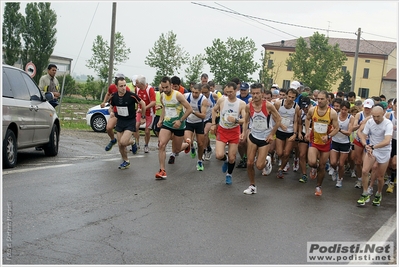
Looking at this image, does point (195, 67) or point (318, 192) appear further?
point (195, 67)

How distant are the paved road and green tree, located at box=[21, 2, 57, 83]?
166 ft

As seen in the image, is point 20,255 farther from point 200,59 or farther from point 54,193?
point 200,59

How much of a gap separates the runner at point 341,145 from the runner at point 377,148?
2.00 meters

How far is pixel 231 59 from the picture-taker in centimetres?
7819

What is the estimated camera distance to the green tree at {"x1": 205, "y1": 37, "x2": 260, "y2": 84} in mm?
77250

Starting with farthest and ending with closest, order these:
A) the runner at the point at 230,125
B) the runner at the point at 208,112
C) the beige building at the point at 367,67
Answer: the beige building at the point at 367,67, the runner at the point at 208,112, the runner at the point at 230,125

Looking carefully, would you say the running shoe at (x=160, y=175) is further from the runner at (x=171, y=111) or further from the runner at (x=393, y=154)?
the runner at (x=393, y=154)

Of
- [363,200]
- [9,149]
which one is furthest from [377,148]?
[9,149]

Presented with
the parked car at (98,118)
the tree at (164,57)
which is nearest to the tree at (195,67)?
the tree at (164,57)

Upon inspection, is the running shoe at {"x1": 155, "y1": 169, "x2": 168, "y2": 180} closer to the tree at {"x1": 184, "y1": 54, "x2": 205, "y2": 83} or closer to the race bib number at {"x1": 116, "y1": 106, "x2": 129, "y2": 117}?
the race bib number at {"x1": 116, "y1": 106, "x2": 129, "y2": 117}

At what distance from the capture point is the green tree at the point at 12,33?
61.4 m

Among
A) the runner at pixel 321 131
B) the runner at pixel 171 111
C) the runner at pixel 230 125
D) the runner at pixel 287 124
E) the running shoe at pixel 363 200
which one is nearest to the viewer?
the running shoe at pixel 363 200

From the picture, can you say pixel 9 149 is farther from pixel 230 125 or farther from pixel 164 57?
pixel 164 57

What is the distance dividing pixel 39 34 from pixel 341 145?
178 ft
